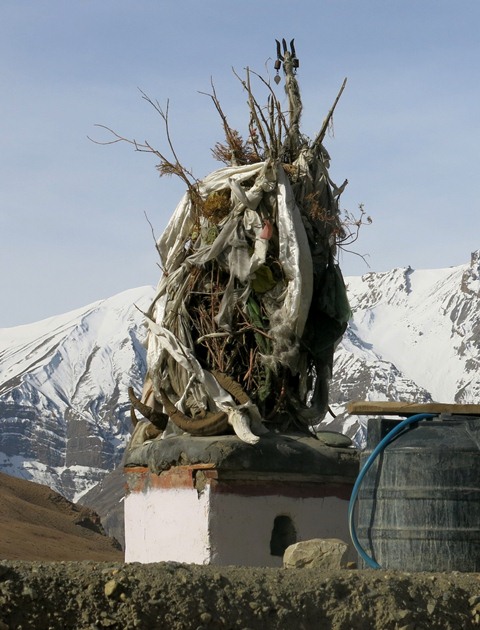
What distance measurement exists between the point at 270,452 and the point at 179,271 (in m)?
2.32

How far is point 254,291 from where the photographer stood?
44.4ft

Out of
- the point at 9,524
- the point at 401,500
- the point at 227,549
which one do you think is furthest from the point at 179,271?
the point at 9,524

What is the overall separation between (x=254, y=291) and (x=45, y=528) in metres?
16.9

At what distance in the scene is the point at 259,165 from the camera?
44.9 feet

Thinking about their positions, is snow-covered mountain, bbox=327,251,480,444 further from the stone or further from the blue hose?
the blue hose

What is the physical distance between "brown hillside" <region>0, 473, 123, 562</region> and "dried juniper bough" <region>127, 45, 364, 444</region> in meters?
10.4

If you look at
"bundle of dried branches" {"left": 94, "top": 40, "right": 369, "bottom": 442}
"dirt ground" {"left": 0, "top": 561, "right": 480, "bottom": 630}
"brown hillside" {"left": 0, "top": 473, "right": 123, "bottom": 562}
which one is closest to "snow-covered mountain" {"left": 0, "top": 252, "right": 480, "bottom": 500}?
"brown hillside" {"left": 0, "top": 473, "right": 123, "bottom": 562}

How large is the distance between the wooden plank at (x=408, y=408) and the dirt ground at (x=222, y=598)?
4.63 feet

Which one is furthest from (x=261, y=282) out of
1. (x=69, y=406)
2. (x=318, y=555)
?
(x=69, y=406)

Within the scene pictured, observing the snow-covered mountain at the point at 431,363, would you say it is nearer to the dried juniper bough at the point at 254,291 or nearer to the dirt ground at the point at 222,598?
the dried juniper bough at the point at 254,291

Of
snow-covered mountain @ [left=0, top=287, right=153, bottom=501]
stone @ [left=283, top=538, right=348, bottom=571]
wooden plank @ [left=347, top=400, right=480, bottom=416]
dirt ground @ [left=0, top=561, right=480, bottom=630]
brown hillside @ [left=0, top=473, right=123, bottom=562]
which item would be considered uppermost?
snow-covered mountain @ [left=0, top=287, right=153, bottom=501]

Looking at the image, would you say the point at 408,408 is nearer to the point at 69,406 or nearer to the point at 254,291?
the point at 254,291

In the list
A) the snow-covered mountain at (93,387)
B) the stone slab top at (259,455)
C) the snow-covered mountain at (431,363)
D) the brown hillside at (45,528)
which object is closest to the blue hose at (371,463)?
the stone slab top at (259,455)

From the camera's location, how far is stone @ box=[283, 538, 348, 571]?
1016cm
